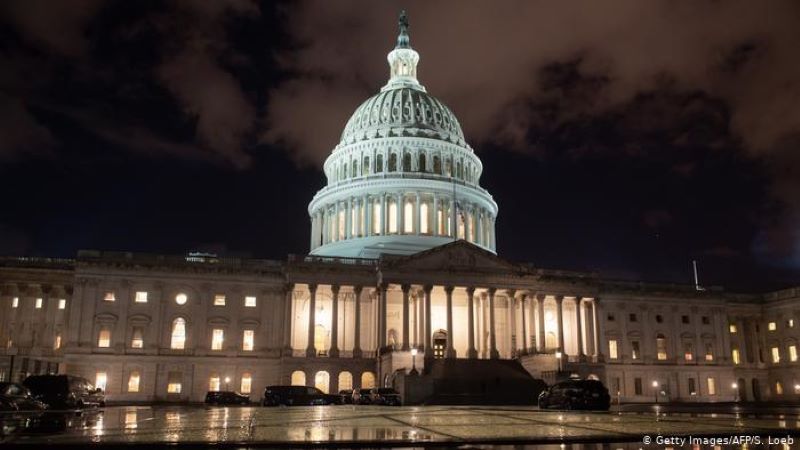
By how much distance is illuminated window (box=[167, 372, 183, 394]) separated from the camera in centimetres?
7469

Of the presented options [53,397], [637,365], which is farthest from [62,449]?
[637,365]

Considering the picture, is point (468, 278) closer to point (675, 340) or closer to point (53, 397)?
point (675, 340)

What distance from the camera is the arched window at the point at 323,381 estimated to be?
7675 cm

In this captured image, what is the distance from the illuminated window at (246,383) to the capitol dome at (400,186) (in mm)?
23063

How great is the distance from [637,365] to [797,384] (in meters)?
23.2

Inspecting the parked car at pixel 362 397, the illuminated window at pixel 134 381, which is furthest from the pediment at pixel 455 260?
the illuminated window at pixel 134 381

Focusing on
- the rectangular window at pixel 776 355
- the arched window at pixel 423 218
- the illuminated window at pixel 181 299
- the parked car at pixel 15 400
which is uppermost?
the arched window at pixel 423 218

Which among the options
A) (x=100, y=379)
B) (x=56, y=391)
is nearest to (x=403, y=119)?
(x=100, y=379)

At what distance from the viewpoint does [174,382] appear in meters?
75.0

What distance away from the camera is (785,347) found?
96812mm

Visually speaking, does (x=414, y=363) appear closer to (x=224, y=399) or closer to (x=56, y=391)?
→ (x=224, y=399)

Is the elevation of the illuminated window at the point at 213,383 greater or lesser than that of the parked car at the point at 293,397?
greater

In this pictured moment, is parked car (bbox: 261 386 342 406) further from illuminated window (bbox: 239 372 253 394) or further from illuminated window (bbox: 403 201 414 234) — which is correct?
illuminated window (bbox: 403 201 414 234)

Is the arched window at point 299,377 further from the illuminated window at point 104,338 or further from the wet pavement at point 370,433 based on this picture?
the wet pavement at point 370,433
